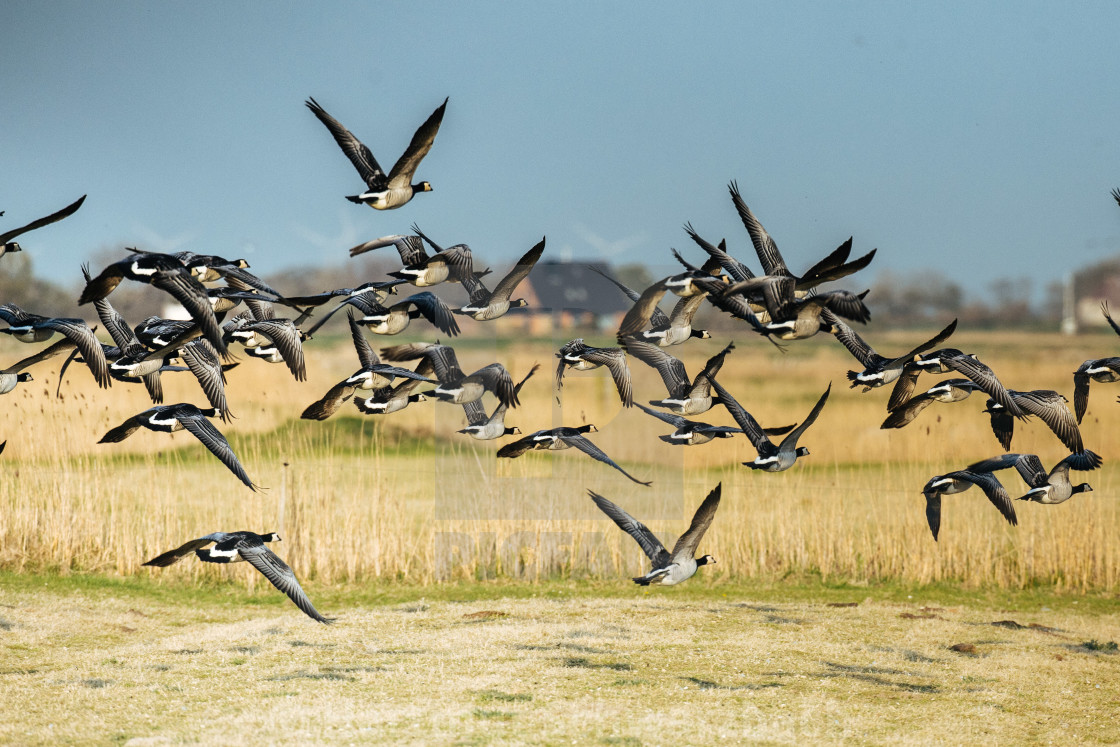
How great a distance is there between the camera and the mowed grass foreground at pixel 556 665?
795 cm

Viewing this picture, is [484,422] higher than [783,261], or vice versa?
[783,261]

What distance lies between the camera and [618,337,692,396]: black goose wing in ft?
21.9

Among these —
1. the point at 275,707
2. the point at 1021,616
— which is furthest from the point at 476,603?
the point at 1021,616

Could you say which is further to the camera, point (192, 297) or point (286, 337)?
point (286, 337)

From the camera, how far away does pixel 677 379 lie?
7090 millimetres

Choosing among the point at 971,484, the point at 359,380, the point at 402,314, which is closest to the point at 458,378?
the point at 402,314

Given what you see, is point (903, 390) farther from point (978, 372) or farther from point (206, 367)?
point (206, 367)

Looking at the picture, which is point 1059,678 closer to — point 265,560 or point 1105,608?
point 1105,608

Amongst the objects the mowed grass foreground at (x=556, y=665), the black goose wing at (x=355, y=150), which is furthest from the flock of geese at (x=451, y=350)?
the mowed grass foreground at (x=556, y=665)

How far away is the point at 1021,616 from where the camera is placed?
12.4 metres

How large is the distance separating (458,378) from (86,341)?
2282 millimetres

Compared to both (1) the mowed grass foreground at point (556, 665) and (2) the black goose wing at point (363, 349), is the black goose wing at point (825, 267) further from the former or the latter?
(1) the mowed grass foreground at point (556, 665)

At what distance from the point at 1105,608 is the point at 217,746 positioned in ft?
34.7

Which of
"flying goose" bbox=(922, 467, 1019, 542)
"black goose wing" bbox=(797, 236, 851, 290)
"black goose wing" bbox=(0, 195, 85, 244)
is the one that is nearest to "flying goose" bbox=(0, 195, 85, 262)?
"black goose wing" bbox=(0, 195, 85, 244)
